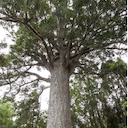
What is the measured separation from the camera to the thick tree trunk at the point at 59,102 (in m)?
2.08

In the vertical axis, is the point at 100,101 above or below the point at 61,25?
below

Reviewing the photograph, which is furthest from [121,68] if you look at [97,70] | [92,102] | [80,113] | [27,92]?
[80,113]

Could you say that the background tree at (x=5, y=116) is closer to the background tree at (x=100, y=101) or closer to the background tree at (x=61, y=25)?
the background tree at (x=61, y=25)

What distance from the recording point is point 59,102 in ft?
7.72

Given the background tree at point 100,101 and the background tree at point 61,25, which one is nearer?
the background tree at point 61,25

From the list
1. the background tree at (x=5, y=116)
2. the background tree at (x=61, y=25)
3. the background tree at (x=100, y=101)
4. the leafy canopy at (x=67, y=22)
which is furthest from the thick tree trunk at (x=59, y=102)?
the background tree at (x=5, y=116)

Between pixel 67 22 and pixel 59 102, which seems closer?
pixel 59 102

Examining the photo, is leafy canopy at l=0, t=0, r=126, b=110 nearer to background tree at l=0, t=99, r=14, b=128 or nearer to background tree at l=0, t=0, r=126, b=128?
background tree at l=0, t=0, r=126, b=128

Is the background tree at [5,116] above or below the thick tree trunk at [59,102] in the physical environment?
below

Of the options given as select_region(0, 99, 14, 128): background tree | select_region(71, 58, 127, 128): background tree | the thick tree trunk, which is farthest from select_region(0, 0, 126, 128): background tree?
select_region(0, 99, 14, 128): background tree

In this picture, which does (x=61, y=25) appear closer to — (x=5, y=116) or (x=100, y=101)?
(x=100, y=101)

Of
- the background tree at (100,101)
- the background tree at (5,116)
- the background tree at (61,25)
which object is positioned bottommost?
the background tree at (5,116)

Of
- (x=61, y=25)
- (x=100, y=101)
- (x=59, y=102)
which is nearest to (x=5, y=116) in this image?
(x=100, y=101)

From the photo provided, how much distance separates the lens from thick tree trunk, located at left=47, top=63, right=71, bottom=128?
6.82ft
